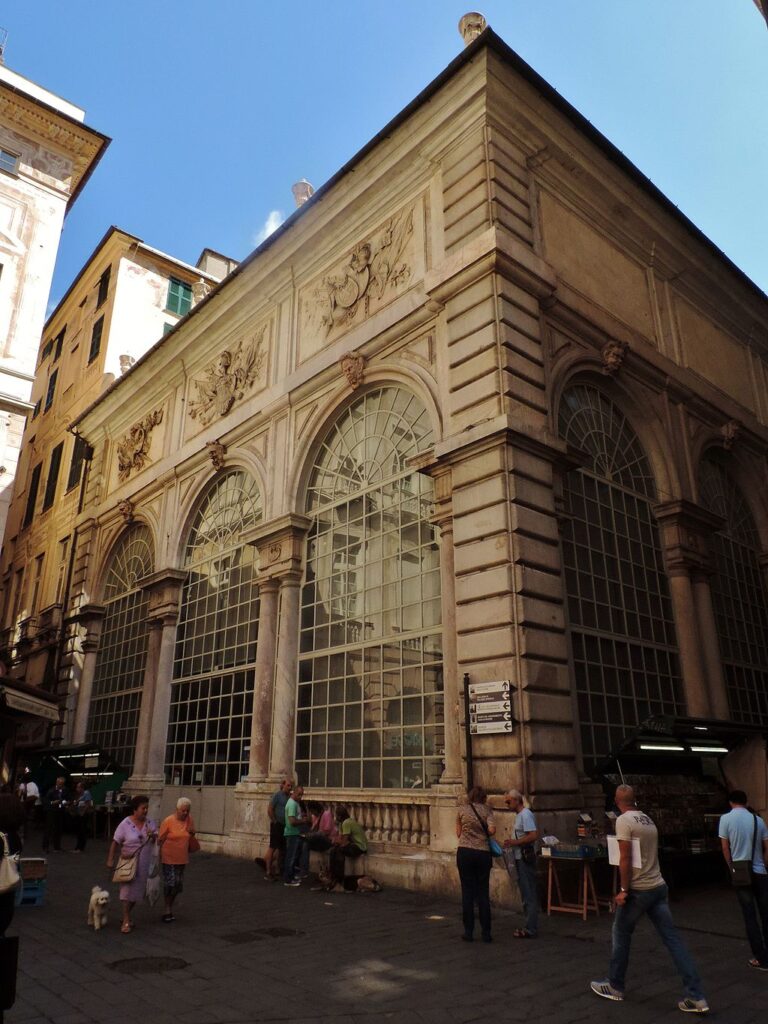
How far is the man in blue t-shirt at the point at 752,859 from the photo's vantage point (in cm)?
658

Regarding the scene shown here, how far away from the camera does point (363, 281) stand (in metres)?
15.3

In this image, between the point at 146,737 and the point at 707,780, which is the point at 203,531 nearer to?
the point at 146,737

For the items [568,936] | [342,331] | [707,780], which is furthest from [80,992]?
[342,331]

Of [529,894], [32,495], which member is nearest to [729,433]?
[529,894]

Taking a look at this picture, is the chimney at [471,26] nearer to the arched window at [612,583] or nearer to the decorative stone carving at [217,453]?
the arched window at [612,583]

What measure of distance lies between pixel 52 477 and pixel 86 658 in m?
9.72

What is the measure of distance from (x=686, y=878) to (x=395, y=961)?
658 centimetres

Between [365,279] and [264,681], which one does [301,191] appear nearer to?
[365,279]

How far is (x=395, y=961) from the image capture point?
264 inches

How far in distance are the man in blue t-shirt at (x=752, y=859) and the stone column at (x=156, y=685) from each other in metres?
13.7

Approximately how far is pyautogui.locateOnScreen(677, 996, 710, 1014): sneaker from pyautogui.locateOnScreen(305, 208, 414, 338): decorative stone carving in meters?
11.9

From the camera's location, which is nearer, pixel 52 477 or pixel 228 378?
pixel 228 378

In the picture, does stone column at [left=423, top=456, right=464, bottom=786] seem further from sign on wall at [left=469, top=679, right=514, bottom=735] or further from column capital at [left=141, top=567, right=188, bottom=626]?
column capital at [left=141, top=567, right=188, bottom=626]

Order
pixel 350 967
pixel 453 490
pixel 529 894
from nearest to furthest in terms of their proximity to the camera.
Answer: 1. pixel 350 967
2. pixel 529 894
3. pixel 453 490
